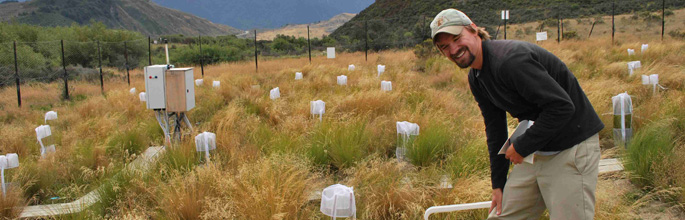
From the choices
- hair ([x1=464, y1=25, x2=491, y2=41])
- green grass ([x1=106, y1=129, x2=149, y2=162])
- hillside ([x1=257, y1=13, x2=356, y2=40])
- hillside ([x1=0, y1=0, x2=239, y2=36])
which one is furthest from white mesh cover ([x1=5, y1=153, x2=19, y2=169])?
hillside ([x1=0, y1=0, x2=239, y2=36])

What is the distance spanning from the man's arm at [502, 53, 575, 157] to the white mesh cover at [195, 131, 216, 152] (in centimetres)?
370

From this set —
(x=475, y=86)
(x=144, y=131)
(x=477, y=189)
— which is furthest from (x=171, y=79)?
(x=475, y=86)

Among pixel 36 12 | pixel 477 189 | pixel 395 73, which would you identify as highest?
pixel 36 12

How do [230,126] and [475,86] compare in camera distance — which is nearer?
[475,86]

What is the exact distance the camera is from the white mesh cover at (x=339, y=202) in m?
3.02

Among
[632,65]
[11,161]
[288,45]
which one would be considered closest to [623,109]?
[632,65]

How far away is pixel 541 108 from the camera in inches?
95.9

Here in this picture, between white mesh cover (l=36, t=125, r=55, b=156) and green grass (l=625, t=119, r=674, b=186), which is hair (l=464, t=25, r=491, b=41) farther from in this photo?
white mesh cover (l=36, t=125, r=55, b=156)

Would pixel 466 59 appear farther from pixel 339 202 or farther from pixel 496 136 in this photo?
pixel 339 202

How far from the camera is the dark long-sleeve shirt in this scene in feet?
7.31

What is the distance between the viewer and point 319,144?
223 inches

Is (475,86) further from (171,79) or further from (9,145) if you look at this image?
(9,145)

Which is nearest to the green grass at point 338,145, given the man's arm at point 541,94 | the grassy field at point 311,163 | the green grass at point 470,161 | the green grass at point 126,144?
the grassy field at point 311,163

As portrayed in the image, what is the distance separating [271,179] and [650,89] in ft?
24.1
